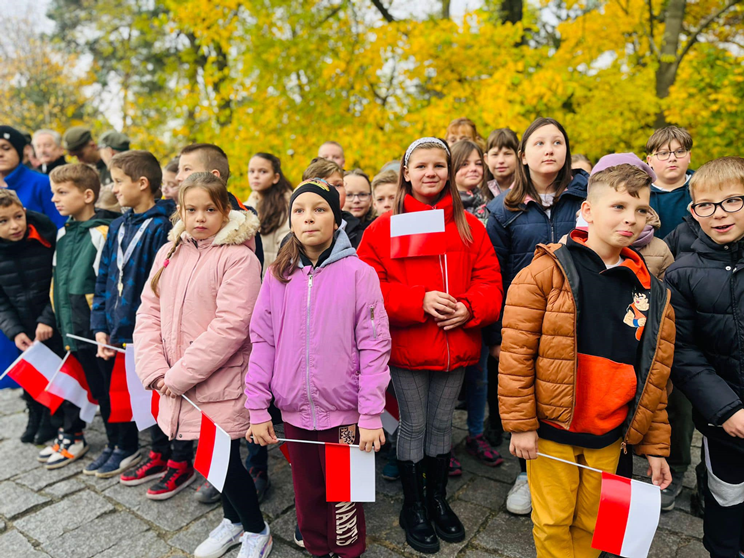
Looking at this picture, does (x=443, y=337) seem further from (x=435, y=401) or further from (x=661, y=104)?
(x=661, y=104)

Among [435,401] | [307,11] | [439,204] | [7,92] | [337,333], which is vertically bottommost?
[435,401]

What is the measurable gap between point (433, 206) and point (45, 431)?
3684mm

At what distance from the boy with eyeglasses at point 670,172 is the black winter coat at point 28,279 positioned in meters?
4.42

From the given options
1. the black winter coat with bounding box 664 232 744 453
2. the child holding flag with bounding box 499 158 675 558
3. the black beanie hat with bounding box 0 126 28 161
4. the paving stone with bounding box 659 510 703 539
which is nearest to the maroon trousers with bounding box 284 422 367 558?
the child holding flag with bounding box 499 158 675 558

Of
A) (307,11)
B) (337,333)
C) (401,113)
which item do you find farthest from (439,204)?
(307,11)

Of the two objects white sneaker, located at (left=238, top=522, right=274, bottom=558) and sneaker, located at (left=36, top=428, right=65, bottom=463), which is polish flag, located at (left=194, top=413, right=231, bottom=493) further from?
sneaker, located at (left=36, top=428, right=65, bottom=463)

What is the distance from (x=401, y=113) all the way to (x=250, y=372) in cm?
482

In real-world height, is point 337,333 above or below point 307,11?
below

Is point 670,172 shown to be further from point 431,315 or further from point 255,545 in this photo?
point 255,545

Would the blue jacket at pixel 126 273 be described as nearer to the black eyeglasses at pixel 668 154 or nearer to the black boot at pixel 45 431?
the black boot at pixel 45 431

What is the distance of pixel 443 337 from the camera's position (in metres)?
2.64

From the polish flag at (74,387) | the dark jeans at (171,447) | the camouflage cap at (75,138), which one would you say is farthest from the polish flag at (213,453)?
the camouflage cap at (75,138)

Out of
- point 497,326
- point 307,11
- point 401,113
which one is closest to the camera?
point 497,326

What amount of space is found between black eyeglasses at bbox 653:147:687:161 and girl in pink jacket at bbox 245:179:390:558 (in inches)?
82.1
